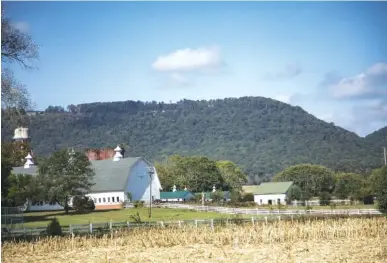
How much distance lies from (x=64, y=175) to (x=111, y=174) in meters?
17.8

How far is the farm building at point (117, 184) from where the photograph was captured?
74356 millimetres

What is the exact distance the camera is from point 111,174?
7906cm

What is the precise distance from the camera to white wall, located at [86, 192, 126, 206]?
74.8 meters

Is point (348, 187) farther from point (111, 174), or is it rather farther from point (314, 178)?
point (111, 174)

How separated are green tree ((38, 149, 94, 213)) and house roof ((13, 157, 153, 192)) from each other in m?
9.57

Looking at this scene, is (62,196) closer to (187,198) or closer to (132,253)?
(187,198)

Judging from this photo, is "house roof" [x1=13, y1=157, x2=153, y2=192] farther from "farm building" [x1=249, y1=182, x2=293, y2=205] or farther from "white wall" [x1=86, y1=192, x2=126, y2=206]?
"farm building" [x1=249, y1=182, x2=293, y2=205]

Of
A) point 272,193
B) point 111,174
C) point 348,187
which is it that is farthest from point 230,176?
point 111,174

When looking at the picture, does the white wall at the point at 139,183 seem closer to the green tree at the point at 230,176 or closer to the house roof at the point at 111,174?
the house roof at the point at 111,174

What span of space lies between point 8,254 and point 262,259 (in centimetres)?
1112

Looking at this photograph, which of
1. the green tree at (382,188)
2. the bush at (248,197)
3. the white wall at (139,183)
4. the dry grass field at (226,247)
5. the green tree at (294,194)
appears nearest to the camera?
the dry grass field at (226,247)

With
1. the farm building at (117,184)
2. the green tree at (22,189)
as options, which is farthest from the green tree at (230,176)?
the green tree at (22,189)

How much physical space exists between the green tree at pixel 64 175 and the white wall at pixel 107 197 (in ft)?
37.2

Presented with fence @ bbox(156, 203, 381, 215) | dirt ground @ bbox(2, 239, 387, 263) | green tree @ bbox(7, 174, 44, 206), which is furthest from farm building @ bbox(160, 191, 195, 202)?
dirt ground @ bbox(2, 239, 387, 263)
